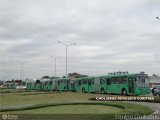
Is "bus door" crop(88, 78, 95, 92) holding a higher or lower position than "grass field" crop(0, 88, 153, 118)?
higher

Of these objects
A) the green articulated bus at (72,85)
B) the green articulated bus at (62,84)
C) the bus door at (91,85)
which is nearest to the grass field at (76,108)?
the bus door at (91,85)

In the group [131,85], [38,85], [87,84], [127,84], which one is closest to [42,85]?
[38,85]

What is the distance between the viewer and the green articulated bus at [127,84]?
1861 inches

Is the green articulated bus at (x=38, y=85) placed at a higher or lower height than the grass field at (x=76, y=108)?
higher

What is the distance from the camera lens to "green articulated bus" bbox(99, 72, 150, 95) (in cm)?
4728

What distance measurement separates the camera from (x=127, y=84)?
160 ft

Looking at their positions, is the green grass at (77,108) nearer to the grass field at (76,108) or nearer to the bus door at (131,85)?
the grass field at (76,108)

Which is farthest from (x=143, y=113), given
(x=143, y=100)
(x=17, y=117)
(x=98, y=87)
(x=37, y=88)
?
(x=37, y=88)

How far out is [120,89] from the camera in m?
50.1

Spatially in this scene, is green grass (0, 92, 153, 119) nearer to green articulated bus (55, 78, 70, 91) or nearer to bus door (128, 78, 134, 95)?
bus door (128, 78, 134, 95)

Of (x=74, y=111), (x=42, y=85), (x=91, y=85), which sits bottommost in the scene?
(x=74, y=111)

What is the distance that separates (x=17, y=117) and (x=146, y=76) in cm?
3133

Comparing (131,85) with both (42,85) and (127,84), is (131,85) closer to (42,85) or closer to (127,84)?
(127,84)

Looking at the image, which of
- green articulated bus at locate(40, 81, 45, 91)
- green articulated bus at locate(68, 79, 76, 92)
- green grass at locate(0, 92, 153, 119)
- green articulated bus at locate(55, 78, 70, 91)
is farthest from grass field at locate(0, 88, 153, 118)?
green articulated bus at locate(40, 81, 45, 91)
